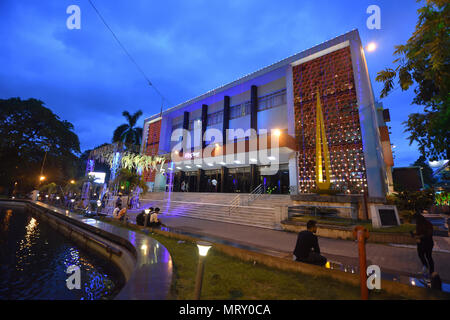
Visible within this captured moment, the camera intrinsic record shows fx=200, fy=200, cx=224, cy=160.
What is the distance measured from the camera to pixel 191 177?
27.9 m

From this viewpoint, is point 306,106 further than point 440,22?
Yes

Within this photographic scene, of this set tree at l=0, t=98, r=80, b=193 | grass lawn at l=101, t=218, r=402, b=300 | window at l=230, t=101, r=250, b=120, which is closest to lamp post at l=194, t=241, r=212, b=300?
grass lawn at l=101, t=218, r=402, b=300

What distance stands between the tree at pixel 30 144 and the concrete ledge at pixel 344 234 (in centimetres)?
3945

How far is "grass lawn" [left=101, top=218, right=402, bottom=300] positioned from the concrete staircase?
679 centimetres

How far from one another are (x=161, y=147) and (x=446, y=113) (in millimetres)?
30939

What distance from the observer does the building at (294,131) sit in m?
14.8

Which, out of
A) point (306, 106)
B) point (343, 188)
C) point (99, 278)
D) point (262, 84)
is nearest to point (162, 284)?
point (99, 278)

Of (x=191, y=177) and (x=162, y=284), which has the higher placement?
(x=191, y=177)

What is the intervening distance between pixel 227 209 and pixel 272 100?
1402cm

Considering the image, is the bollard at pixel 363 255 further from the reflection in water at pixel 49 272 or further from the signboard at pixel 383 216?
the signboard at pixel 383 216

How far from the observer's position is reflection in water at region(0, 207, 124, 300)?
401 centimetres

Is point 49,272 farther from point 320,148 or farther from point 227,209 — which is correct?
point 320,148

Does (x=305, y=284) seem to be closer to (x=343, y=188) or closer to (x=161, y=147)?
(x=343, y=188)

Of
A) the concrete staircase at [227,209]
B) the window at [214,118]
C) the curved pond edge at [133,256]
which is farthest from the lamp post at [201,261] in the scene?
the window at [214,118]
